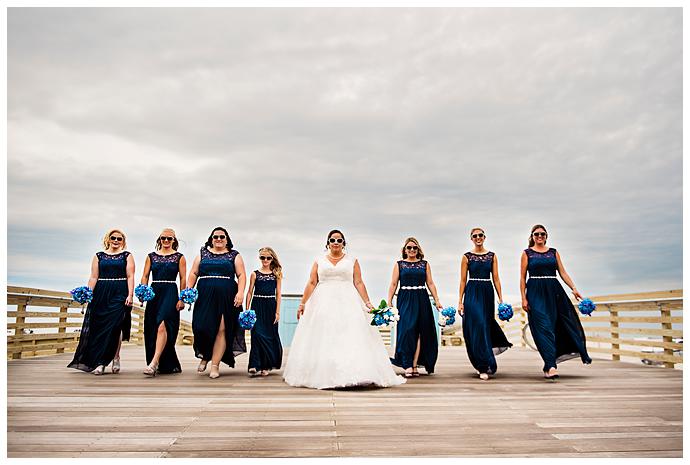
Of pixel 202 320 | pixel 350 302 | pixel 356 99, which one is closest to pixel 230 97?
pixel 356 99

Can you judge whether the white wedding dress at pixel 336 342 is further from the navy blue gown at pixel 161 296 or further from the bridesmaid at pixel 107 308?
the bridesmaid at pixel 107 308

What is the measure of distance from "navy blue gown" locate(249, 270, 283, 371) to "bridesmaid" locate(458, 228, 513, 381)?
2.35m

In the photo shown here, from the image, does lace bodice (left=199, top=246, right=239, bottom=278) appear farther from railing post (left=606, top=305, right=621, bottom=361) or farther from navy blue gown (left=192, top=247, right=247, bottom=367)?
railing post (left=606, top=305, right=621, bottom=361)

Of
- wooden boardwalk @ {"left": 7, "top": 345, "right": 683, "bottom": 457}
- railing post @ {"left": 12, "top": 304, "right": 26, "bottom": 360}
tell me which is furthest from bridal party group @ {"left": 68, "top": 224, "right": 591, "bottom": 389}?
railing post @ {"left": 12, "top": 304, "right": 26, "bottom": 360}

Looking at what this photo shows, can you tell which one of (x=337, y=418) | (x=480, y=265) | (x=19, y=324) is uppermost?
(x=480, y=265)

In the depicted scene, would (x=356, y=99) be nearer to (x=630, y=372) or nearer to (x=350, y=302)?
(x=350, y=302)

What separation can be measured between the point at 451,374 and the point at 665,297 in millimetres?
3875

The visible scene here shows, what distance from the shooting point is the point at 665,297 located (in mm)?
8648

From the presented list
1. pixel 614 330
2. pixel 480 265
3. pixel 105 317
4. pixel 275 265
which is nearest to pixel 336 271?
pixel 275 265

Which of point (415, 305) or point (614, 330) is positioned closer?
point (415, 305)

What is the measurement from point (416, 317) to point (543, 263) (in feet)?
5.53

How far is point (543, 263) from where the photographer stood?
6.91 metres

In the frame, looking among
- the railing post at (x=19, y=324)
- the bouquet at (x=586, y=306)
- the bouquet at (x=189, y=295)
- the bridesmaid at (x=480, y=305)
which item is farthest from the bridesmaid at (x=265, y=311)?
the railing post at (x=19, y=324)

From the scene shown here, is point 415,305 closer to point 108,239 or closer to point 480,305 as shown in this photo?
point 480,305
